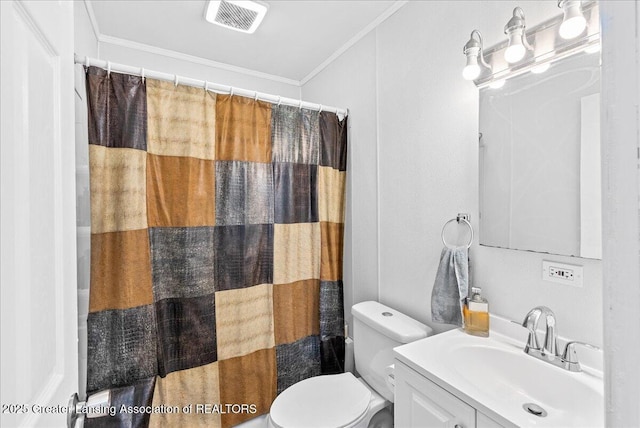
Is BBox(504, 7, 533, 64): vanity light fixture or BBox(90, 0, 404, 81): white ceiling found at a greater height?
BBox(90, 0, 404, 81): white ceiling

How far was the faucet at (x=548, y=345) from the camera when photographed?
3.22 ft

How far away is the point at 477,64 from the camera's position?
1227 millimetres

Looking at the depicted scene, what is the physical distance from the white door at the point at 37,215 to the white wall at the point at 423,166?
4.46 ft

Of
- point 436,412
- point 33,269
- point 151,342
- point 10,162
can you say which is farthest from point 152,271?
point 436,412

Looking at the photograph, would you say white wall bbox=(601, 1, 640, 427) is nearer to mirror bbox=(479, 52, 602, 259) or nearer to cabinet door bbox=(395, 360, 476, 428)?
cabinet door bbox=(395, 360, 476, 428)

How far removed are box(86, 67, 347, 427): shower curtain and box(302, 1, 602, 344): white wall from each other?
0.78ft

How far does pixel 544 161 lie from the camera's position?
43.3 inches

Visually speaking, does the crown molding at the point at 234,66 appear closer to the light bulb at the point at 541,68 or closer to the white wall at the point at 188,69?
the white wall at the point at 188,69

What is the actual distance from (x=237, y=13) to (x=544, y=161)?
1.66 m

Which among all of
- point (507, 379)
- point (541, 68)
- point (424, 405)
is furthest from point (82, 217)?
point (541, 68)

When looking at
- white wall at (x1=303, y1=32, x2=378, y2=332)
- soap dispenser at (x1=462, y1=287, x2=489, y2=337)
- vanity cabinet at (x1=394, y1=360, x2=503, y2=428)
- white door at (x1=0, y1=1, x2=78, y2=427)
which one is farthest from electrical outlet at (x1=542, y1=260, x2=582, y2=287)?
white door at (x1=0, y1=1, x2=78, y2=427)

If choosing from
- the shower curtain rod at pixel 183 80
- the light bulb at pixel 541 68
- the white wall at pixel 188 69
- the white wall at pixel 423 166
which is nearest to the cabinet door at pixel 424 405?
the white wall at pixel 423 166

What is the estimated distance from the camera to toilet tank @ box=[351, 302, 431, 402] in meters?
1.43

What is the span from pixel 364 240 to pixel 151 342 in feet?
4.17
